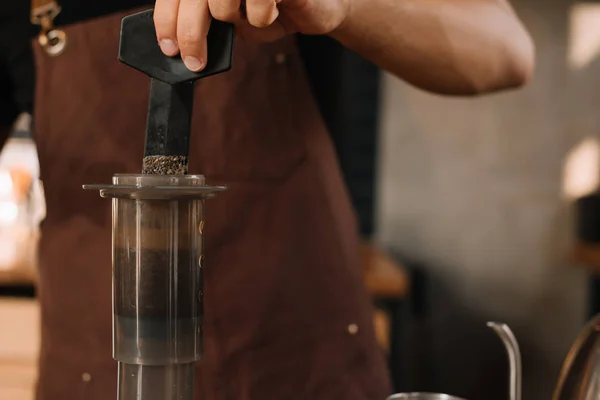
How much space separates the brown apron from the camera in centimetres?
82

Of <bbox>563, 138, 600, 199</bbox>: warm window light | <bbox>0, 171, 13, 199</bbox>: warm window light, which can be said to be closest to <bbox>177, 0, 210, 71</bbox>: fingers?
<bbox>0, 171, 13, 199</bbox>: warm window light

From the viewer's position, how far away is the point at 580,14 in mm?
2912

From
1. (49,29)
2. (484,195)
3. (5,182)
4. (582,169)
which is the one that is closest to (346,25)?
(49,29)

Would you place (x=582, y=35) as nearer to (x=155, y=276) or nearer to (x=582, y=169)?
(x=582, y=169)

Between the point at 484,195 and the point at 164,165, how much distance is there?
8.53 ft

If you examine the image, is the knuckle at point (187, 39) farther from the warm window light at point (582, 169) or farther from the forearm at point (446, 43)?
the warm window light at point (582, 169)

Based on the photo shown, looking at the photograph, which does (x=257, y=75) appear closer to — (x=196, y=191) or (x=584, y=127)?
(x=196, y=191)

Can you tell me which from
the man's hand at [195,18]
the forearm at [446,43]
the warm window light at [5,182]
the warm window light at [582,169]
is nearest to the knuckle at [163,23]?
the man's hand at [195,18]

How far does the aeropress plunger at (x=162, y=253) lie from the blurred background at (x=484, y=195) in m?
2.37

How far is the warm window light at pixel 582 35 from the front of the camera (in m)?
Answer: 2.91

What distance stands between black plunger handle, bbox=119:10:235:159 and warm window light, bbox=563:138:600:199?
2709 millimetres

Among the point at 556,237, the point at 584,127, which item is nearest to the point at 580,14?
the point at 584,127

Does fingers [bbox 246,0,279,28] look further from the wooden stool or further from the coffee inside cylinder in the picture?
the wooden stool

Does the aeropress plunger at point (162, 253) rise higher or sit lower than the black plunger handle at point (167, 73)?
lower
